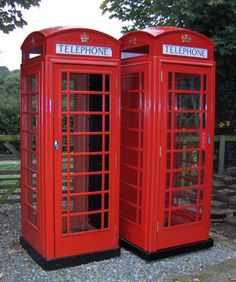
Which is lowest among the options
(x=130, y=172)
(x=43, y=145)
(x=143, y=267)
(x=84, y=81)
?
(x=143, y=267)

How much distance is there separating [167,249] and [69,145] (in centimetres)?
166

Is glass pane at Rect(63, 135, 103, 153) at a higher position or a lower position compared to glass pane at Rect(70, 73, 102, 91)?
lower

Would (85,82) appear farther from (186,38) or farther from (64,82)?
(186,38)

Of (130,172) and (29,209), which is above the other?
(130,172)

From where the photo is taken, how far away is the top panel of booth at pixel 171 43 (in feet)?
14.7

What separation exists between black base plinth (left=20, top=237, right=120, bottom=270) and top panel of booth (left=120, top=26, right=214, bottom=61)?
2.28 meters

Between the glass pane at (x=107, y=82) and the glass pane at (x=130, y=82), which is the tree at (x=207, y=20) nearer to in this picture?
the glass pane at (x=130, y=82)

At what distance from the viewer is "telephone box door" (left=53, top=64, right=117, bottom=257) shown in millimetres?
4309

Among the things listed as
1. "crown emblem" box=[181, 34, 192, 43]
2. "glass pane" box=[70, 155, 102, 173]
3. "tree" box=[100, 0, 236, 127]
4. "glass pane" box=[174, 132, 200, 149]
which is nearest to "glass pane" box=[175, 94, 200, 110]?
"glass pane" box=[174, 132, 200, 149]

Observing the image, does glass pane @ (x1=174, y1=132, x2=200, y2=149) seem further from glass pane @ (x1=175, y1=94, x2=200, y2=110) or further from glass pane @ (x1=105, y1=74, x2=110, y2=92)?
glass pane @ (x1=105, y1=74, x2=110, y2=92)

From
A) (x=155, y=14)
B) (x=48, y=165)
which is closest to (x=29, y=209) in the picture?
(x=48, y=165)

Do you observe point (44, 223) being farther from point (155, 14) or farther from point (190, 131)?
point (155, 14)

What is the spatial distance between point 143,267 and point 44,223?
1.18m

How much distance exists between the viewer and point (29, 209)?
16.1 ft
